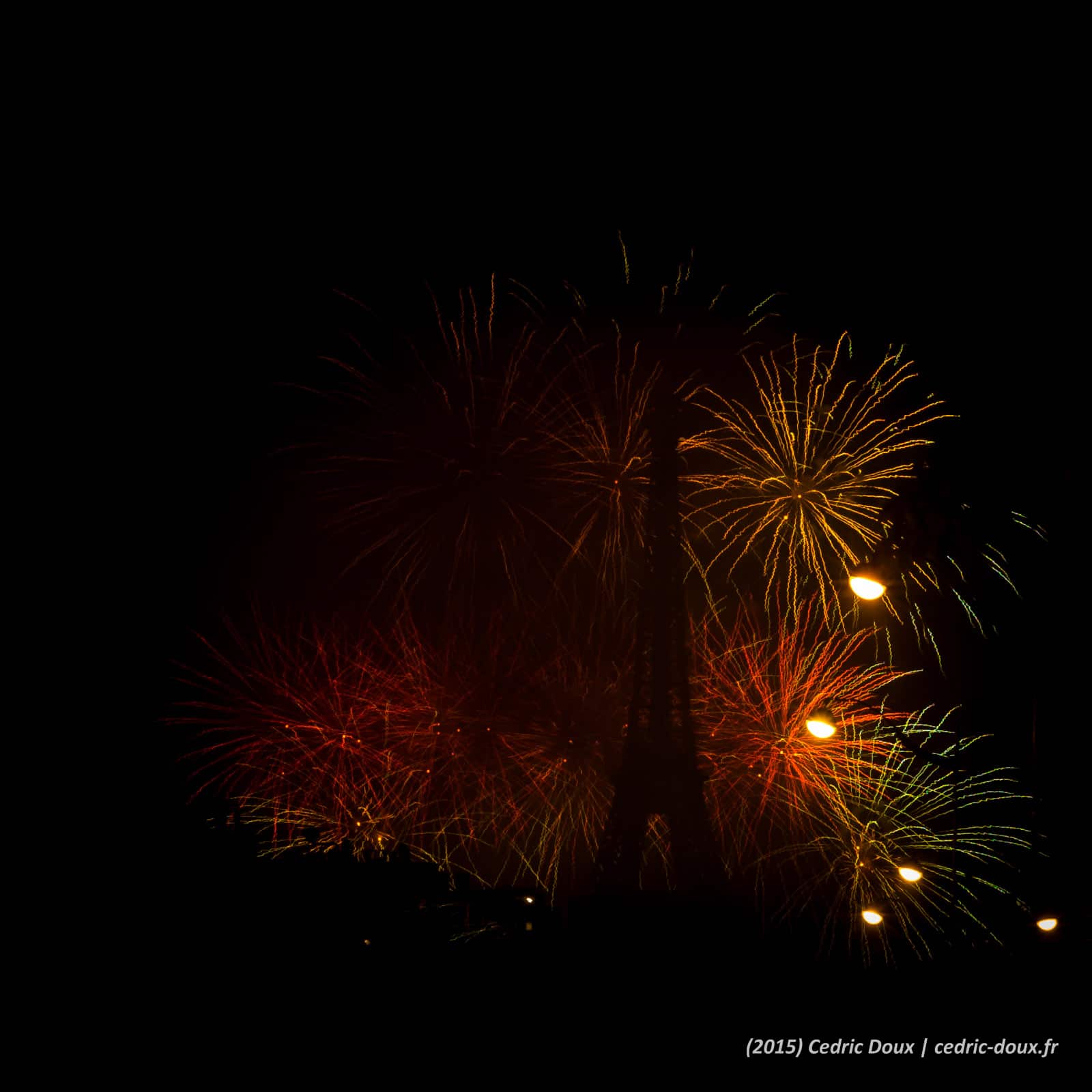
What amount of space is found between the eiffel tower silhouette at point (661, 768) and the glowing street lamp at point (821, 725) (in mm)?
7595

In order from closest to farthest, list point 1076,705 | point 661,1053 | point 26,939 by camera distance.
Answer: point 1076,705
point 26,939
point 661,1053

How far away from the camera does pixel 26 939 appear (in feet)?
30.6

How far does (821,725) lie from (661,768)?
837 centimetres

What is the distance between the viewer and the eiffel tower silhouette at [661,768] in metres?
17.2

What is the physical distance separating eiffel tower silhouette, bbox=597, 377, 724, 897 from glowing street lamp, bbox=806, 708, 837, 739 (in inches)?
Answer: 299

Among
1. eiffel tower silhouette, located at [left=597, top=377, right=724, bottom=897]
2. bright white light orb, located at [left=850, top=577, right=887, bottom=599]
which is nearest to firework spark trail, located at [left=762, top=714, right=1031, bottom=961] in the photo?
eiffel tower silhouette, located at [left=597, top=377, right=724, bottom=897]

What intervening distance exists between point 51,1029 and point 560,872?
48.7 ft

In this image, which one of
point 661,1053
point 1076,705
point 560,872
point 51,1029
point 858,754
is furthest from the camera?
point 560,872

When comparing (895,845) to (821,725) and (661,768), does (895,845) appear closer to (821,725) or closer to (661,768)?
(661,768)

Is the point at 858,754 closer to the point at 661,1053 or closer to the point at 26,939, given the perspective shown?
the point at 661,1053

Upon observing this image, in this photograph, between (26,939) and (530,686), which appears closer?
(26,939)

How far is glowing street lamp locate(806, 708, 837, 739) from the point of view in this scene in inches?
368

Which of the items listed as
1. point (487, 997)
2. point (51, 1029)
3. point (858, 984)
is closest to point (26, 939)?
point (51, 1029)

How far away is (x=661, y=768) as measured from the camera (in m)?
17.5
